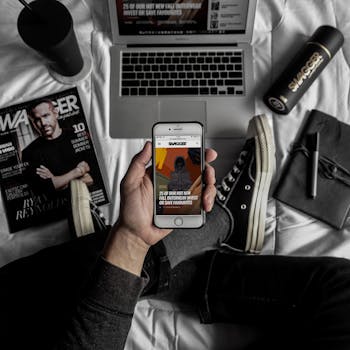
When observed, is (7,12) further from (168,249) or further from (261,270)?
(261,270)

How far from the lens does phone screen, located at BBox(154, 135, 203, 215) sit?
0.75m

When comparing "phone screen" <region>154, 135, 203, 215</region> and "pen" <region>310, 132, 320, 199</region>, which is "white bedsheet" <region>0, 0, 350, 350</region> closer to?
"pen" <region>310, 132, 320, 199</region>

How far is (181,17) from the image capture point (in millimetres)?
898

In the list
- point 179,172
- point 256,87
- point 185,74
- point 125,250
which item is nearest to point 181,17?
point 185,74

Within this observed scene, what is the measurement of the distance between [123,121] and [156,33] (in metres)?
0.20

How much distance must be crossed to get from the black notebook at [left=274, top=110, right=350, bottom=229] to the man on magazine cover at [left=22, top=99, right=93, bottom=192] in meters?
0.43

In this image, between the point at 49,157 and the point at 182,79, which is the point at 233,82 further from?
the point at 49,157

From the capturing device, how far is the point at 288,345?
0.75 metres

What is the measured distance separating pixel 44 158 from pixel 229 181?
0.40 meters

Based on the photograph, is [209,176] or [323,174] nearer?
[209,176]

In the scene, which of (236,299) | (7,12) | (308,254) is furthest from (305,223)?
(7,12)

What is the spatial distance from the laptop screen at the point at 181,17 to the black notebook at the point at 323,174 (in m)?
0.26

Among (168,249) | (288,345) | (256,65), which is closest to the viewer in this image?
(288,345)

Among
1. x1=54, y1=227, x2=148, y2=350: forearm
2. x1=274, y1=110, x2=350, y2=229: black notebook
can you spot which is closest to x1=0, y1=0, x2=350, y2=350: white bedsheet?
x1=274, y1=110, x2=350, y2=229: black notebook
